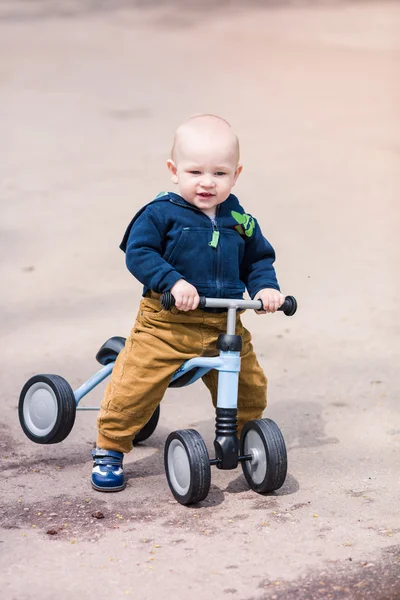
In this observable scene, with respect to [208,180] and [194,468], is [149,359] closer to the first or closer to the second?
[194,468]

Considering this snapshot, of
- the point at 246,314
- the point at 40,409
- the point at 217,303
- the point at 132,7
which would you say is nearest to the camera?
the point at 217,303

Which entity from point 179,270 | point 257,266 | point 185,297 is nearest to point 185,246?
point 179,270

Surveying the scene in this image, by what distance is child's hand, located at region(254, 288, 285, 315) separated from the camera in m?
3.55

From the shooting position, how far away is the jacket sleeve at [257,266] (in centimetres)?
369

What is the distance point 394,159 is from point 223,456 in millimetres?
4966

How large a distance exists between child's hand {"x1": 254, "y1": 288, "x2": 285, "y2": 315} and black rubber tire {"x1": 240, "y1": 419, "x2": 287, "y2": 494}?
1.23ft

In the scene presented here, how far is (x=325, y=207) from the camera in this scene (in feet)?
23.9

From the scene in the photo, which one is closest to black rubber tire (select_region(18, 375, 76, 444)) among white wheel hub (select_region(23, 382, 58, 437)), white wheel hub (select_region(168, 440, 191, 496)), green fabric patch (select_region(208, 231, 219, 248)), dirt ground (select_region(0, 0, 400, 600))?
white wheel hub (select_region(23, 382, 58, 437))

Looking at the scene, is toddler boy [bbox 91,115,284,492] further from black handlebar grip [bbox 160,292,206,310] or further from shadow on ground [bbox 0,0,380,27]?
shadow on ground [bbox 0,0,380,27]

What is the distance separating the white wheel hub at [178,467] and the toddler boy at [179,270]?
18 cm

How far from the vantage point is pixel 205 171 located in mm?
3543

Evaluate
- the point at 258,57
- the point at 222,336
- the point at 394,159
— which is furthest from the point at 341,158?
the point at 222,336

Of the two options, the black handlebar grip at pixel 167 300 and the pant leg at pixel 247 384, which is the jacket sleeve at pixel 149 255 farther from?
the pant leg at pixel 247 384

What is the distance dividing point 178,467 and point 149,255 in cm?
70
